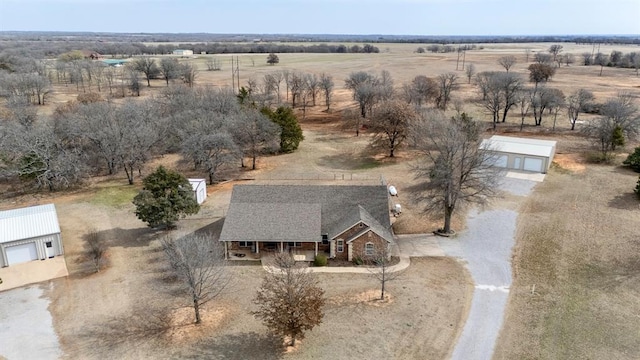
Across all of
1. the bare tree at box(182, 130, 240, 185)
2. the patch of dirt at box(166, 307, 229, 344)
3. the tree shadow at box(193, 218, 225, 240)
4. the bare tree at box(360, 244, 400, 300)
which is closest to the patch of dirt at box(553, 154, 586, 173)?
the bare tree at box(360, 244, 400, 300)

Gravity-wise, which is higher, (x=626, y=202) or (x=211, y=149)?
(x=211, y=149)

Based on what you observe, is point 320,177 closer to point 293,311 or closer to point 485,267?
point 485,267

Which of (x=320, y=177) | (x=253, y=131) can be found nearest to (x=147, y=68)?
(x=253, y=131)

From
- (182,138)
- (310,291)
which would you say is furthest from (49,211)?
(310,291)

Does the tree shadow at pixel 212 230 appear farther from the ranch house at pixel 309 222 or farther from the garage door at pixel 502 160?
the garage door at pixel 502 160

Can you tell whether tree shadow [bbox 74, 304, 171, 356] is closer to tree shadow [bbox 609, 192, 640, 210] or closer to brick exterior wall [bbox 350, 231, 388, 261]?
brick exterior wall [bbox 350, 231, 388, 261]

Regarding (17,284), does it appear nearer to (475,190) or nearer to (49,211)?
(49,211)

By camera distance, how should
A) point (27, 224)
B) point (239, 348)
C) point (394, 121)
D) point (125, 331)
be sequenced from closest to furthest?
1. point (239, 348)
2. point (125, 331)
3. point (27, 224)
4. point (394, 121)

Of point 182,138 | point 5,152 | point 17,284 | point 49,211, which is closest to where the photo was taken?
point 17,284
